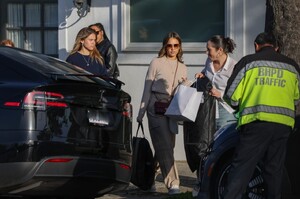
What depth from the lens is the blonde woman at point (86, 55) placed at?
10688 millimetres

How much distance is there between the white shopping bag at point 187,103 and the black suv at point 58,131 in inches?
39.1

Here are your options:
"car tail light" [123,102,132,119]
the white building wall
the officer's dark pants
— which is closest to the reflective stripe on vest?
the officer's dark pants

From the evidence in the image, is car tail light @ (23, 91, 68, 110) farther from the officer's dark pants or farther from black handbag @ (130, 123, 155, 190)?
black handbag @ (130, 123, 155, 190)

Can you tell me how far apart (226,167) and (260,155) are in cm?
53

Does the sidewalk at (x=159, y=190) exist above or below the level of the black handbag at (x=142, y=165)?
below

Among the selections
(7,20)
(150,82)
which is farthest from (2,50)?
(7,20)

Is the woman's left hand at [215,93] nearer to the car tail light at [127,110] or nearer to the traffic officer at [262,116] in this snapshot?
the car tail light at [127,110]

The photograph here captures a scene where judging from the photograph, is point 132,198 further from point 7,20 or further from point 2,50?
point 7,20

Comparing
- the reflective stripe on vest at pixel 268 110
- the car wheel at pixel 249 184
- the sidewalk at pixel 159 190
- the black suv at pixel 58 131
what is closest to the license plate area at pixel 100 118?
the black suv at pixel 58 131

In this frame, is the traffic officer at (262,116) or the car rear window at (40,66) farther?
the car rear window at (40,66)

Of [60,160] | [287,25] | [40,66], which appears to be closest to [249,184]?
[60,160]

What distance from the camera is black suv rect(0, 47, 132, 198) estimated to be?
8.07 m

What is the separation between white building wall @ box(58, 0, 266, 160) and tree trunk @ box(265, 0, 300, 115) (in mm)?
3434

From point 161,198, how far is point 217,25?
143 inches
